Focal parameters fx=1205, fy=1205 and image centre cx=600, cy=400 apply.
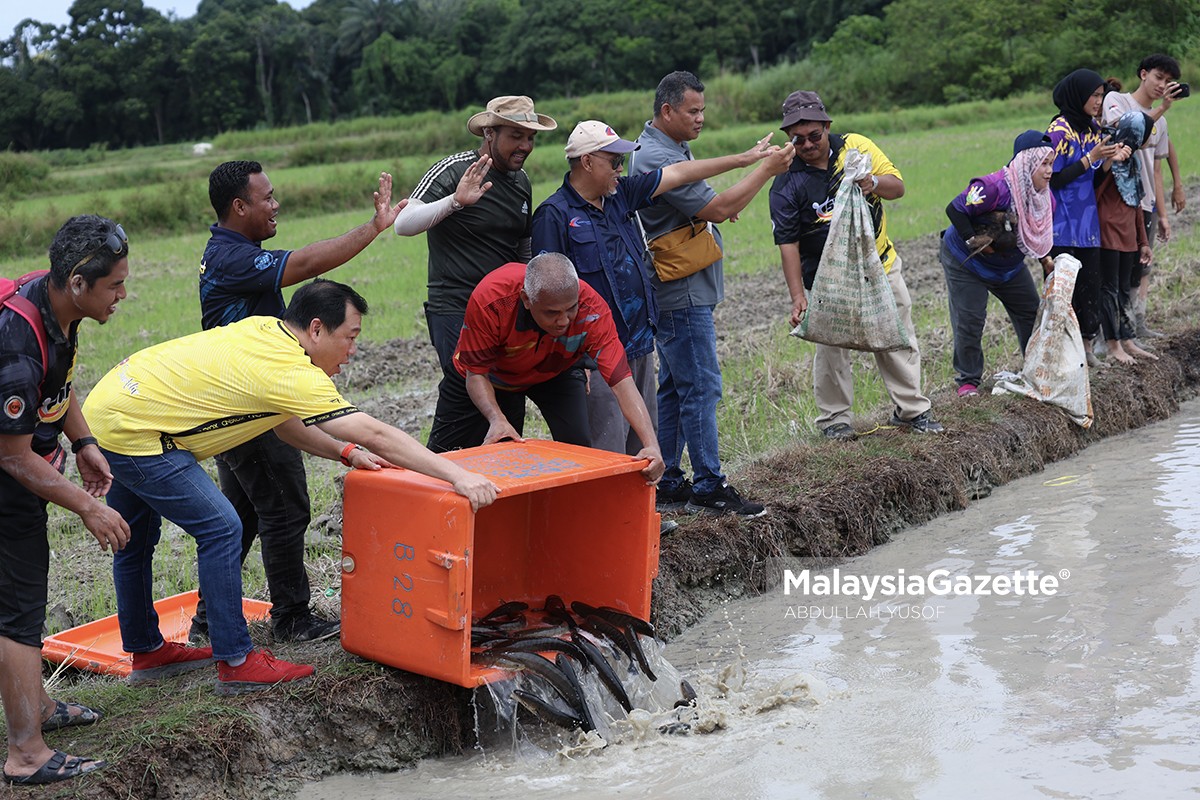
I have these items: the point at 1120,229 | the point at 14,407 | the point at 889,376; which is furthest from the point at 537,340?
the point at 1120,229

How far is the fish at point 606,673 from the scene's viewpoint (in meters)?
4.38

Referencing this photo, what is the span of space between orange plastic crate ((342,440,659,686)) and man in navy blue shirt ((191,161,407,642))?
43 centimetres

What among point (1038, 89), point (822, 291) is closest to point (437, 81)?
point (1038, 89)

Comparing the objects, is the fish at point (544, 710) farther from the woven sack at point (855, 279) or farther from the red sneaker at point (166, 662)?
the woven sack at point (855, 279)

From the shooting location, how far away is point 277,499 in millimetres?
4602

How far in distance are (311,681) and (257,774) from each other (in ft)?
1.27

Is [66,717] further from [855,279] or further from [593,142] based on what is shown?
[855,279]

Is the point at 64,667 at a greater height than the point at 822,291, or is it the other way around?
the point at 822,291

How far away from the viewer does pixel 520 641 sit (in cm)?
454

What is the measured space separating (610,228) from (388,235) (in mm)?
17424

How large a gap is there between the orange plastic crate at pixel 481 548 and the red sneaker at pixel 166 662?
666mm

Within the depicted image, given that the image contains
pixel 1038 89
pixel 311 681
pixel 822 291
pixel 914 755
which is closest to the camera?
pixel 914 755

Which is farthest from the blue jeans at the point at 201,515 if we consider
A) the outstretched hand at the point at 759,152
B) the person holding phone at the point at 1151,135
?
the person holding phone at the point at 1151,135

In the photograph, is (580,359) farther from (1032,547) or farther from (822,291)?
(1032,547)
